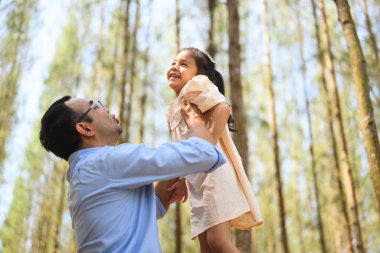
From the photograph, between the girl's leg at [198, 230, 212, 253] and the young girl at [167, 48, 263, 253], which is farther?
the girl's leg at [198, 230, 212, 253]

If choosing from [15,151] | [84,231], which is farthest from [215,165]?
[15,151]

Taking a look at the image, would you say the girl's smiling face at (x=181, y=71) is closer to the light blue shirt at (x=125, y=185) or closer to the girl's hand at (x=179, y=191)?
the girl's hand at (x=179, y=191)

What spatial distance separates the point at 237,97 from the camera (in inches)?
171

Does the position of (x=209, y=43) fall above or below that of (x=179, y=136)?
above

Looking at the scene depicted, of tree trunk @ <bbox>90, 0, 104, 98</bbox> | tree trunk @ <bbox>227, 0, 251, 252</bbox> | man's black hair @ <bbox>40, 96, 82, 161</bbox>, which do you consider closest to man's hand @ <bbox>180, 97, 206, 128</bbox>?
man's black hair @ <bbox>40, 96, 82, 161</bbox>

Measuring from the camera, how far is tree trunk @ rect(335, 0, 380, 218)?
224 cm

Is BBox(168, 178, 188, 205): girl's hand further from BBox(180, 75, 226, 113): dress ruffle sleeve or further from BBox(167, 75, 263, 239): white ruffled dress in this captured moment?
BBox(180, 75, 226, 113): dress ruffle sleeve

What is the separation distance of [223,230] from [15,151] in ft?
34.8

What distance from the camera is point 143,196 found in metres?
1.52

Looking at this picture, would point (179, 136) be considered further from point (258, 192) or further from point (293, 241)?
point (293, 241)

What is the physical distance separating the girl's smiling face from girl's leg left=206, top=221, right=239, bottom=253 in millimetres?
705

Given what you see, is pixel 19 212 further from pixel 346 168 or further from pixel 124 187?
pixel 124 187

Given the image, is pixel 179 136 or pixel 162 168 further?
pixel 179 136

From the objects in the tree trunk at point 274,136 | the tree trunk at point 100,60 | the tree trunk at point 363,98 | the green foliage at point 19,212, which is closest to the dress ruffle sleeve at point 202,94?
the tree trunk at point 363,98
